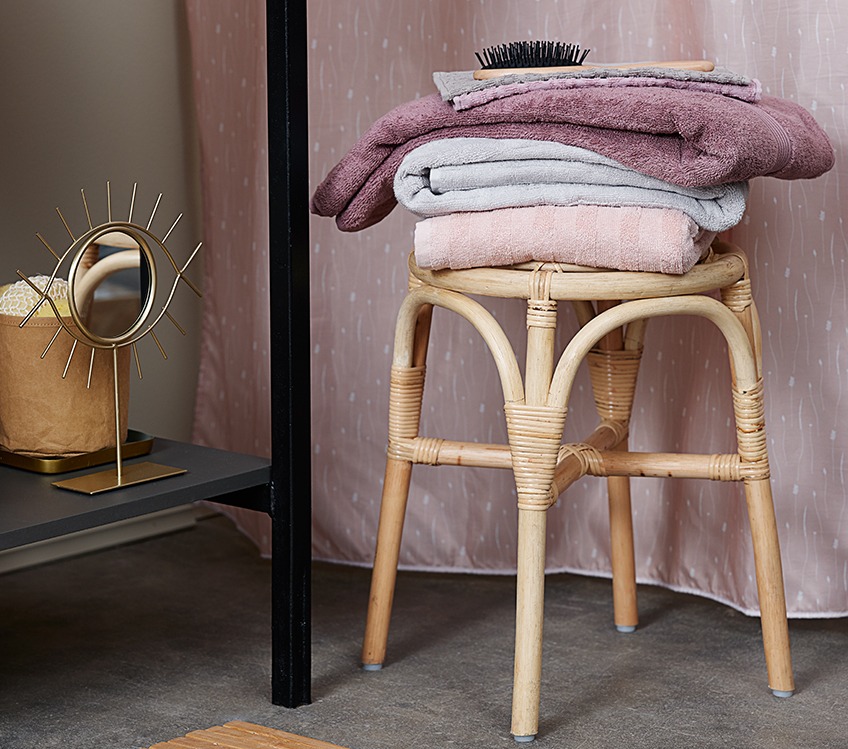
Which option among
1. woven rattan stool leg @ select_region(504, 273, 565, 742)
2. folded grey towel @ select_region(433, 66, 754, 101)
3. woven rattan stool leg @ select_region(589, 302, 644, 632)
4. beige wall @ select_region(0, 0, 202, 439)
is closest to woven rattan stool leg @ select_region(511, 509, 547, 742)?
woven rattan stool leg @ select_region(504, 273, 565, 742)

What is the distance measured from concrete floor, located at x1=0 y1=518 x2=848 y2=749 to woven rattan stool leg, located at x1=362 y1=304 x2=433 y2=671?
0.21 feet

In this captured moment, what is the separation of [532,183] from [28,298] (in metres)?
0.50

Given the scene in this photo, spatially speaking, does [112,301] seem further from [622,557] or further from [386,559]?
[622,557]

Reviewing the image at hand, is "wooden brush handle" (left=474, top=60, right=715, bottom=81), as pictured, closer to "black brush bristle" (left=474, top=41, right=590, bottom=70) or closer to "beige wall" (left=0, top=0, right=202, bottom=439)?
"black brush bristle" (left=474, top=41, right=590, bottom=70)

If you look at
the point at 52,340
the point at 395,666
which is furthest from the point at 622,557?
the point at 52,340

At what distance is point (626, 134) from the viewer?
1.11 m

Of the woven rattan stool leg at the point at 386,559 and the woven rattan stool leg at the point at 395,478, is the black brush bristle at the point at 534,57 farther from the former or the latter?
the woven rattan stool leg at the point at 386,559

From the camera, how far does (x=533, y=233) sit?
112 cm

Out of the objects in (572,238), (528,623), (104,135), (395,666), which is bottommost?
(395,666)

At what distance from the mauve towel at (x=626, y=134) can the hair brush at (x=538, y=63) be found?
5 cm

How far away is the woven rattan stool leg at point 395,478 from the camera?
4.24 feet

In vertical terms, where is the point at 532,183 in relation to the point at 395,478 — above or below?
above

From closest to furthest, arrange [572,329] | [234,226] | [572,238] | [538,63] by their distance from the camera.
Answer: [572,238]
[538,63]
[572,329]
[234,226]

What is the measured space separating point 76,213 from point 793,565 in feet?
3.35
